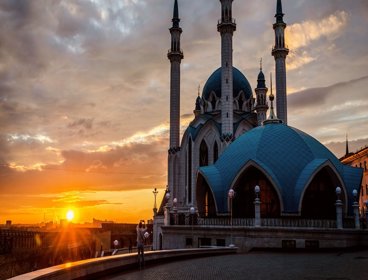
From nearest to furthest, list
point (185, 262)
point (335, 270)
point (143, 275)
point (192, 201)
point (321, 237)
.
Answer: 1. point (143, 275)
2. point (335, 270)
3. point (185, 262)
4. point (321, 237)
5. point (192, 201)

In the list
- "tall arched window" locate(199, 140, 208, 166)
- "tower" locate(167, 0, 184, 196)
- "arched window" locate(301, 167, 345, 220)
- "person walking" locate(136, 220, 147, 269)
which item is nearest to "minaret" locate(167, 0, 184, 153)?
"tower" locate(167, 0, 184, 196)

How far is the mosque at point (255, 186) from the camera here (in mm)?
28156

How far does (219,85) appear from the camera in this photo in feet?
221

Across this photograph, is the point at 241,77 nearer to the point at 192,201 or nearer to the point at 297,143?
the point at 192,201

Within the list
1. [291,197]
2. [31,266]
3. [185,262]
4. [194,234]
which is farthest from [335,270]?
[31,266]

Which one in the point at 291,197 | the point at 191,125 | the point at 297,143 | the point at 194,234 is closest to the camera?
the point at 194,234

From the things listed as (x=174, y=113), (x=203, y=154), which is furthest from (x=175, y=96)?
(x=203, y=154)

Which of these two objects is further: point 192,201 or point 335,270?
point 192,201

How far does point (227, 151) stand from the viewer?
4209cm

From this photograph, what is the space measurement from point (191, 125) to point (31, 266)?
30.5 m

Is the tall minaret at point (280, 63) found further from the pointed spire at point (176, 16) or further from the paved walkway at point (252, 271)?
the paved walkway at point (252, 271)

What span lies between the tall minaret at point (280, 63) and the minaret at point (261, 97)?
6211 millimetres

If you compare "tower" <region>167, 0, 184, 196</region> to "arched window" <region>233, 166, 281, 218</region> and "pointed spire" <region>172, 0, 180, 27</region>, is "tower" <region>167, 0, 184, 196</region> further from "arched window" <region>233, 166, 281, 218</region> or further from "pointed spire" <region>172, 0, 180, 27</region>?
"arched window" <region>233, 166, 281, 218</region>

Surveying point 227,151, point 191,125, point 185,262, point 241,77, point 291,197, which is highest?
point 241,77
